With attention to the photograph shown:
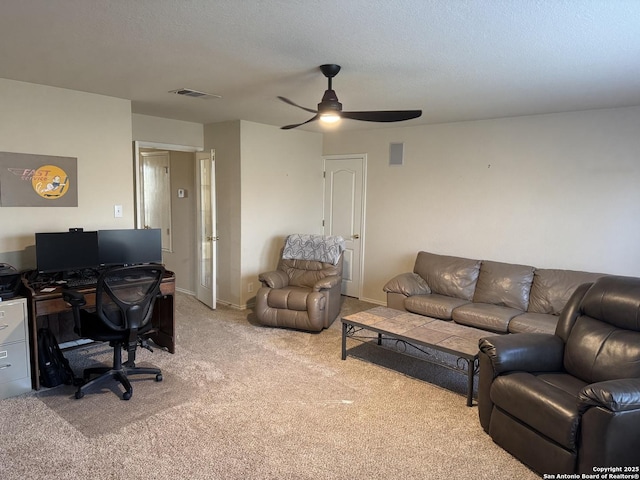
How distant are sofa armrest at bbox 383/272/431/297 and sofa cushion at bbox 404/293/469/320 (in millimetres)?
117

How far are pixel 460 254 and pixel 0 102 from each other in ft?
15.9

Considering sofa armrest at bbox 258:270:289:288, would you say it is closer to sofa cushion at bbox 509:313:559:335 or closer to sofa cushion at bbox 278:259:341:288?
sofa cushion at bbox 278:259:341:288

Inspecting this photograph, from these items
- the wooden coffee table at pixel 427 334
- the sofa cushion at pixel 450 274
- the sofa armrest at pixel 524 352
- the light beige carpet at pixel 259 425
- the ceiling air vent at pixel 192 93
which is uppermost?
the ceiling air vent at pixel 192 93

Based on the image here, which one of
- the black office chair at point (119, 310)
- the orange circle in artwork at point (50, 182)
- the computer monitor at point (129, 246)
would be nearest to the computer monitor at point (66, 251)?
the computer monitor at point (129, 246)

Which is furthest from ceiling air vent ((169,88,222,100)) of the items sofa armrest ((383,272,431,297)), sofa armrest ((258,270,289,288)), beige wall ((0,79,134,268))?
sofa armrest ((383,272,431,297))

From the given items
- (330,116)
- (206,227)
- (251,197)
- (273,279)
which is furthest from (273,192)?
(330,116)

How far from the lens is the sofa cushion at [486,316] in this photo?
13.0 ft

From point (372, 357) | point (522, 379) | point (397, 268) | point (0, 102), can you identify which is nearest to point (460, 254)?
point (397, 268)

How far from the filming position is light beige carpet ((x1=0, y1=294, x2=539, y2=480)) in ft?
7.91

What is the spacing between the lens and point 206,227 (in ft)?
18.6

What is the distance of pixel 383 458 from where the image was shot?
253 centimetres

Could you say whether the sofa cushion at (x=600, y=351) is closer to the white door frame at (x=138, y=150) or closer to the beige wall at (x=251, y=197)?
the beige wall at (x=251, y=197)

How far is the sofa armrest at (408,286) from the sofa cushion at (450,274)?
11cm

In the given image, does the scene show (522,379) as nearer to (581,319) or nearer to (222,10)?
(581,319)
